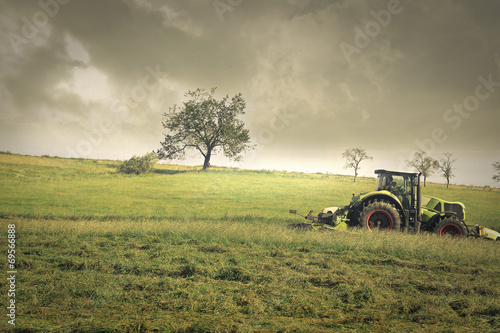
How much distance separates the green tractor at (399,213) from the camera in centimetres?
1129

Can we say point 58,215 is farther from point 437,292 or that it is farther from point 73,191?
point 437,292

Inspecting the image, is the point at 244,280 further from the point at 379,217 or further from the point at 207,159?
the point at 207,159

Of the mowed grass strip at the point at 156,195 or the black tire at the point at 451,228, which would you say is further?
the mowed grass strip at the point at 156,195

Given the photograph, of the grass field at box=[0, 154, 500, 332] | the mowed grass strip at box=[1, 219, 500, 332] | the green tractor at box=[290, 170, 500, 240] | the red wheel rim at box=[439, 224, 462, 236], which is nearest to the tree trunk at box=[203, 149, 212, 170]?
the grass field at box=[0, 154, 500, 332]

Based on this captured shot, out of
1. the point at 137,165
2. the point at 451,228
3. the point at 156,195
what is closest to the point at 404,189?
the point at 451,228

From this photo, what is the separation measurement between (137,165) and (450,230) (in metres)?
34.3

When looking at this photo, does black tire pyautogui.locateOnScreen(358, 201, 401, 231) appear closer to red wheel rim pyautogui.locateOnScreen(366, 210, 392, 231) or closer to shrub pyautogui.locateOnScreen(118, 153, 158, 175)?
red wheel rim pyautogui.locateOnScreen(366, 210, 392, 231)

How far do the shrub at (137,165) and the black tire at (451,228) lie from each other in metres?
33.6

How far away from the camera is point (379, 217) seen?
37.4 feet

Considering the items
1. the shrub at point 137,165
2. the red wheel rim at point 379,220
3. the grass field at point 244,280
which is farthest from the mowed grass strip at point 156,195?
the red wheel rim at point 379,220

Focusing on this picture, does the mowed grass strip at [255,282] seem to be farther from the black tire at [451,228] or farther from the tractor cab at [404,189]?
the tractor cab at [404,189]

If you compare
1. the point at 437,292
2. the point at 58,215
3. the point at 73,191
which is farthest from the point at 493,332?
the point at 73,191

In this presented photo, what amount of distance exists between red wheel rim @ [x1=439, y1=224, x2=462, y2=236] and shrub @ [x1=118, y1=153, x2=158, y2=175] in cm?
3360

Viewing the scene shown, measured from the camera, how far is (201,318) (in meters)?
4.95
